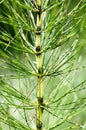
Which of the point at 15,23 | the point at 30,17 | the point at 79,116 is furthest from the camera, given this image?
the point at 79,116

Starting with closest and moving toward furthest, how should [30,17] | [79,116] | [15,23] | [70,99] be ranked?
[15,23]
[30,17]
[70,99]
[79,116]

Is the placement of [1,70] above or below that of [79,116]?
above

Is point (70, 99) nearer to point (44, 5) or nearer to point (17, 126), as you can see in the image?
point (17, 126)

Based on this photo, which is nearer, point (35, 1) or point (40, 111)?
point (35, 1)

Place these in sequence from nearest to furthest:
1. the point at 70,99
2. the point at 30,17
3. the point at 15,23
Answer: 1. the point at 15,23
2. the point at 30,17
3. the point at 70,99

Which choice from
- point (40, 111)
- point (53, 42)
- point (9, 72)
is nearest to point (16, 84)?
point (9, 72)

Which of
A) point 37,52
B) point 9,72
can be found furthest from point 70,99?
point 37,52

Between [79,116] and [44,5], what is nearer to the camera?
[44,5]

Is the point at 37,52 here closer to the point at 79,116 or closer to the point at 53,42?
the point at 53,42

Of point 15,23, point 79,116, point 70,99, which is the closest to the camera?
point 15,23

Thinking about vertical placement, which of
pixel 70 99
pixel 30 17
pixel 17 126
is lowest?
pixel 17 126
